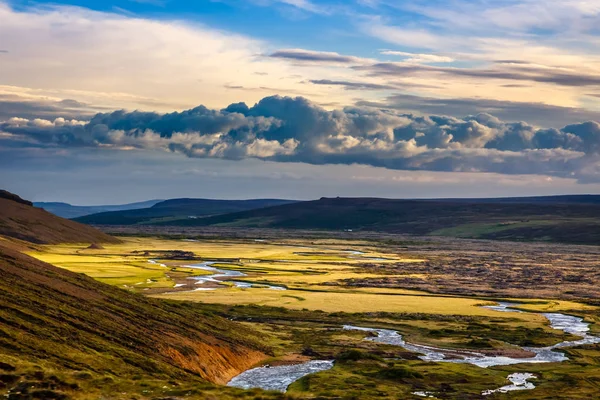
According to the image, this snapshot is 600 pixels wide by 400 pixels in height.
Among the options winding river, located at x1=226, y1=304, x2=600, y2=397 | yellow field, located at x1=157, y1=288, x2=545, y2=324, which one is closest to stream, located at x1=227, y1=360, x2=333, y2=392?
winding river, located at x1=226, y1=304, x2=600, y2=397

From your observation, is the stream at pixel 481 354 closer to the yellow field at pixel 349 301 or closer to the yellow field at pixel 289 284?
the yellow field at pixel 289 284

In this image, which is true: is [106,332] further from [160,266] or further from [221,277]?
[160,266]

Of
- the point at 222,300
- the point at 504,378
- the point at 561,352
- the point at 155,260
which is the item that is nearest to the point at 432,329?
the point at 561,352

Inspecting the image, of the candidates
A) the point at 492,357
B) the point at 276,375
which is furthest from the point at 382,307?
the point at 276,375

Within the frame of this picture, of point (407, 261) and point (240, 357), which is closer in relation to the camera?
point (240, 357)

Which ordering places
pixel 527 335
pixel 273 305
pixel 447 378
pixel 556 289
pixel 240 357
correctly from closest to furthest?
Answer: pixel 447 378 → pixel 240 357 → pixel 527 335 → pixel 273 305 → pixel 556 289


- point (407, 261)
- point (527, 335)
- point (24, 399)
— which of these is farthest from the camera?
point (407, 261)

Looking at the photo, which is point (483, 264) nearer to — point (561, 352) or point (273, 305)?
point (273, 305)
